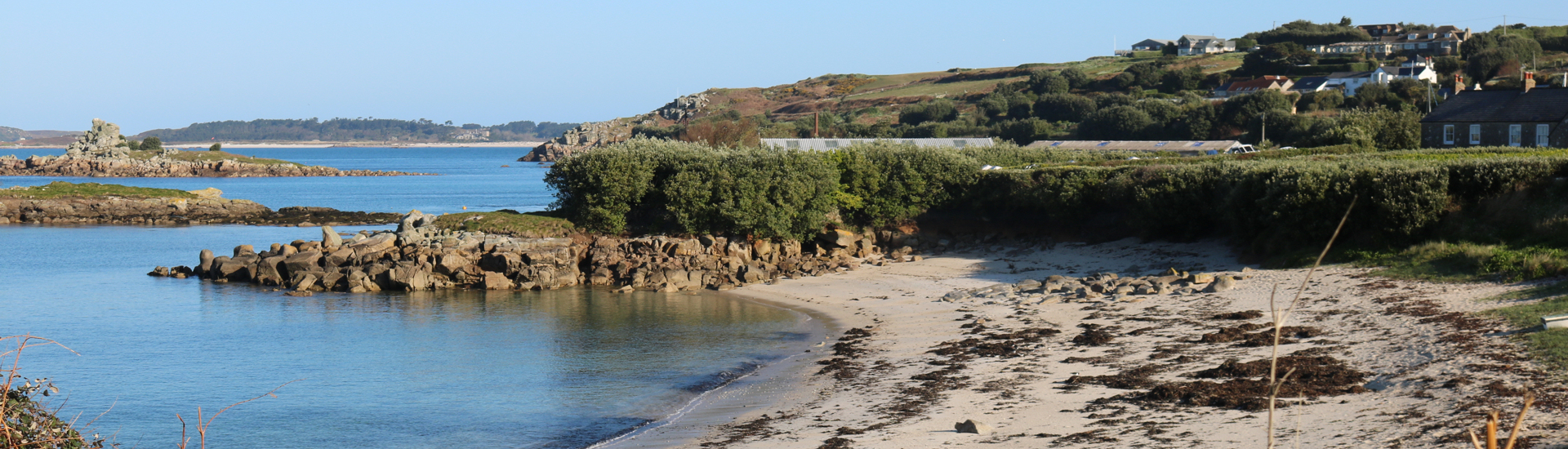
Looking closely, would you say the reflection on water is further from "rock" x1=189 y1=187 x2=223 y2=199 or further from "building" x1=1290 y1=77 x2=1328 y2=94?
"building" x1=1290 y1=77 x2=1328 y2=94

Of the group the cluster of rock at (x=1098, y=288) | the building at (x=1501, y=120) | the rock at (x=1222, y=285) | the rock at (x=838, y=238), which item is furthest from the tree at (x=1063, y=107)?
the rock at (x=1222, y=285)

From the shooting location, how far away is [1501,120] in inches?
1843

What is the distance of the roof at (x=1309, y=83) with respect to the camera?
330 ft

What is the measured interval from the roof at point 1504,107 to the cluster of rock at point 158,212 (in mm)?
55567

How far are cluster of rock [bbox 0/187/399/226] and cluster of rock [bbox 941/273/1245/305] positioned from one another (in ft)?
151

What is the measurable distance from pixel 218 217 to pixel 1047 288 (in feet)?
188

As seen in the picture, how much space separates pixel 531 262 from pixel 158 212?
1771 inches

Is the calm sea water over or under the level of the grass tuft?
under

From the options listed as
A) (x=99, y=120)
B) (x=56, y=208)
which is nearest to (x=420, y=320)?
(x=56, y=208)

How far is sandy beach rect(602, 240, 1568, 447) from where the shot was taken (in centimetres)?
1118

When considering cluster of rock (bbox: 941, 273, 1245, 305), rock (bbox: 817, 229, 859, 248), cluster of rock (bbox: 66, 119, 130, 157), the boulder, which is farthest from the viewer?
cluster of rock (bbox: 66, 119, 130, 157)

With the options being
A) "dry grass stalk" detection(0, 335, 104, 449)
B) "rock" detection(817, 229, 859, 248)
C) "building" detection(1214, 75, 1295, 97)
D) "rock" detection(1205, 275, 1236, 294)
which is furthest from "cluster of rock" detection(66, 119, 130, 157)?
"dry grass stalk" detection(0, 335, 104, 449)

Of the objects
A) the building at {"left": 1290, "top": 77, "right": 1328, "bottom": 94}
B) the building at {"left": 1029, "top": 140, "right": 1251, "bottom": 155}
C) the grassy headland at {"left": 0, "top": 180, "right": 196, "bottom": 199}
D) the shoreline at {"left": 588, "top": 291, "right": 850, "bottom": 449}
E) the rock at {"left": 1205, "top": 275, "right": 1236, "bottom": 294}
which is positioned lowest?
the shoreline at {"left": 588, "top": 291, "right": 850, "bottom": 449}

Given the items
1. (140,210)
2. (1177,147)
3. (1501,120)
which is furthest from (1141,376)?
(140,210)
